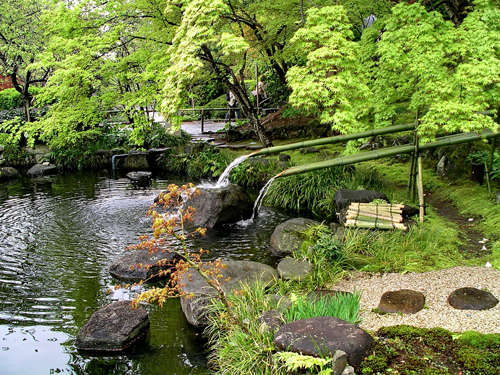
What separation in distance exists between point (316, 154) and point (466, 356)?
9.46m

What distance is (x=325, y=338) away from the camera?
3.54 metres

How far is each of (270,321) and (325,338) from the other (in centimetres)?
73

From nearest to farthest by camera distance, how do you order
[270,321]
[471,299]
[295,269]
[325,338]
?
[325,338], [270,321], [471,299], [295,269]

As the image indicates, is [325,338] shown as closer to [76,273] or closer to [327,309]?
[327,309]

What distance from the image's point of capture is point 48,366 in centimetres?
453

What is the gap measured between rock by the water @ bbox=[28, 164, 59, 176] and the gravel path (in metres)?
13.8

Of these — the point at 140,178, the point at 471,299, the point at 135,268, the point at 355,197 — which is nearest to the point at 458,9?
the point at 355,197

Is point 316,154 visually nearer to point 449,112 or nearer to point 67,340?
point 449,112

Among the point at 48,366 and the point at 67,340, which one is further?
the point at 67,340

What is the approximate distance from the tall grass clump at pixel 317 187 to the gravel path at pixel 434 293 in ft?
12.6

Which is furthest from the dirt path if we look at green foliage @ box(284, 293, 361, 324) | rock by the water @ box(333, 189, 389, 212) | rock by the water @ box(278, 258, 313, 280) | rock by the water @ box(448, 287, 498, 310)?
green foliage @ box(284, 293, 361, 324)

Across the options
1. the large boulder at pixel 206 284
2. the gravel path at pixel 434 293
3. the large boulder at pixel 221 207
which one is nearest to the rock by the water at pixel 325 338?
the gravel path at pixel 434 293

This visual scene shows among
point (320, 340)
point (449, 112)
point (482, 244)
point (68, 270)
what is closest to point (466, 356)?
point (320, 340)

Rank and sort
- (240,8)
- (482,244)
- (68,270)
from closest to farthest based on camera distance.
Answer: (482,244) → (68,270) → (240,8)
